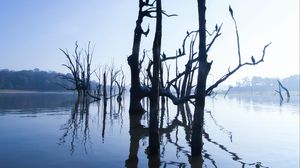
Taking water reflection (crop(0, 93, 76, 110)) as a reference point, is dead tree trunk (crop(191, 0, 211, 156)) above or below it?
above

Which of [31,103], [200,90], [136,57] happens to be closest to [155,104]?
[200,90]

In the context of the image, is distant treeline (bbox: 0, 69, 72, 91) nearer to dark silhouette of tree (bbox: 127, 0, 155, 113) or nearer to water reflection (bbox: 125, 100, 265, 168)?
dark silhouette of tree (bbox: 127, 0, 155, 113)

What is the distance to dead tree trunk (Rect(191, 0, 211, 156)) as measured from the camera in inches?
346

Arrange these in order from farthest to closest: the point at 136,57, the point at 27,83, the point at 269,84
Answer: the point at 269,84
the point at 27,83
the point at 136,57

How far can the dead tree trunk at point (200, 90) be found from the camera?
28.8ft

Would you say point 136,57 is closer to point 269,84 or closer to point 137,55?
point 137,55

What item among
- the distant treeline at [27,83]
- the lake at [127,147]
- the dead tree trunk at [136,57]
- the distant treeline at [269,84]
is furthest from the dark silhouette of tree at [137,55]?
the distant treeline at [269,84]

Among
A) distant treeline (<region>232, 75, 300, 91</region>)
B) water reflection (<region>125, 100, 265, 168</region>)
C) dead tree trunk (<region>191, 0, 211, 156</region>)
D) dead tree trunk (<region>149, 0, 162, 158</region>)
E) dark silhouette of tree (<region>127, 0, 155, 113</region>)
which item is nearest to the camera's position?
water reflection (<region>125, 100, 265, 168</region>)

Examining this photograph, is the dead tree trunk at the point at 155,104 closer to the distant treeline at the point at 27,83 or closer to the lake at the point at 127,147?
the lake at the point at 127,147

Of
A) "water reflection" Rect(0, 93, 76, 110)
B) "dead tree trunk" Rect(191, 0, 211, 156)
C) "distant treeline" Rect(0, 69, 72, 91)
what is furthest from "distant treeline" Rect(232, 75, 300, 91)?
"dead tree trunk" Rect(191, 0, 211, 156)

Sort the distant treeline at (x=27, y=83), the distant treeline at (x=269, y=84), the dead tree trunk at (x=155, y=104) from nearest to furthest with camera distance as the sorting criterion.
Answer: the dead tree trunk at (x=155, y=104)
the distant treeline at (x=27, y=83)
the distant treeline at (x=269, y=84)

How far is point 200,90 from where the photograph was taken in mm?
8844

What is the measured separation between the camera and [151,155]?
8773 millimetres

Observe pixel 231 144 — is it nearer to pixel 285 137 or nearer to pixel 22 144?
pixel 285 137
